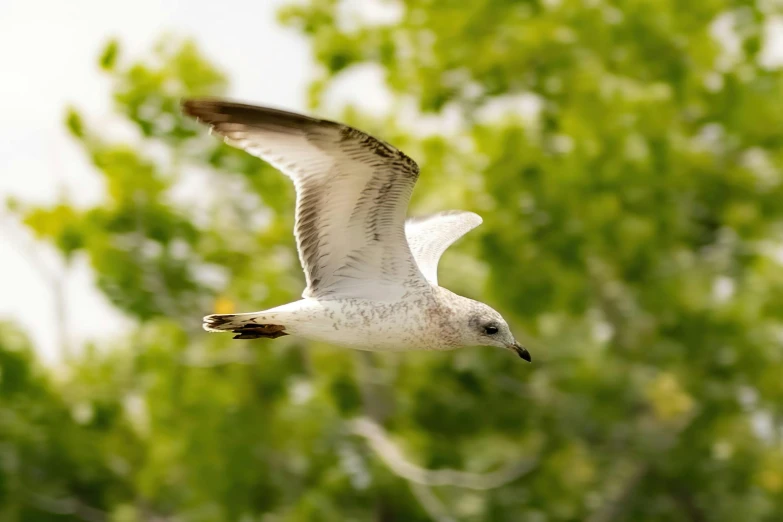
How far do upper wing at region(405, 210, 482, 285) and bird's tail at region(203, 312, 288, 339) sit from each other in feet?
2.55

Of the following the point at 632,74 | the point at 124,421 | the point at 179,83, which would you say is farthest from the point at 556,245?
the point at 124,421

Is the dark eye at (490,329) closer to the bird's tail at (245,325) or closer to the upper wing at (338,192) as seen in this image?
the upper wing at (338,192)

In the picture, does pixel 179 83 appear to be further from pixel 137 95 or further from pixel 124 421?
pixel 124 421

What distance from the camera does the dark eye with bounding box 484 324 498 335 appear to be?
498 centimetres

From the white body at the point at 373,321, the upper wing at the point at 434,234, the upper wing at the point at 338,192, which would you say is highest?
the upper wing at the point at 434,234

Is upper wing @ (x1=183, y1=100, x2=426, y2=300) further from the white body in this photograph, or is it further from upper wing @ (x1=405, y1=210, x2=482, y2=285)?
upper wing @ (x1=405, y1=210, x2=482, y2=285)

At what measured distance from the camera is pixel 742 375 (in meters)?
13.2

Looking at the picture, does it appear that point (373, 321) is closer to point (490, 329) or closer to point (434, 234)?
point (490, 329)

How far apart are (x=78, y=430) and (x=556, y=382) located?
18.6ft

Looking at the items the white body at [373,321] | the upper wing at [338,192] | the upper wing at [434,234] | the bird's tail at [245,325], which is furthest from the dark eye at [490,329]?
the bird's tail at [245,325]

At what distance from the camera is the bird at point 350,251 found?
451cm

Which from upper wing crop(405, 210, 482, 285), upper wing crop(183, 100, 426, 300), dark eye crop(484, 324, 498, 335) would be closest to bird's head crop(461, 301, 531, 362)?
dark eye crop(484, 324, 498, 335)

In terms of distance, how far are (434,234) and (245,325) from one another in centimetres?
161

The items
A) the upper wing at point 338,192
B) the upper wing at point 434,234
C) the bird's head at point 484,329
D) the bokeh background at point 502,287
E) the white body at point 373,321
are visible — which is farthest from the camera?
the bokeh background at point 502,287
